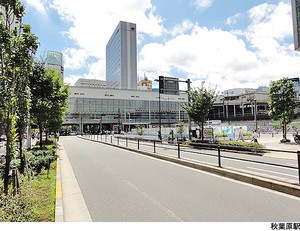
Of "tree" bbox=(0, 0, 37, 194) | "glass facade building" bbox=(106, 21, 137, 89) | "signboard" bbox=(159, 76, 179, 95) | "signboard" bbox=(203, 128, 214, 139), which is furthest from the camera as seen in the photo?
"glass facade building" bbox=(106, 21, 137, 89)

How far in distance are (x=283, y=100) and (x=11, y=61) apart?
28290 mm

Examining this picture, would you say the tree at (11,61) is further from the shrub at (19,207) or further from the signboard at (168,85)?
the signboard at (168,85)

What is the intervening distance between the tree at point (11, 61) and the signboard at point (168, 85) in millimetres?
23038

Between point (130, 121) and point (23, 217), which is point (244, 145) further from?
point (130, 121)

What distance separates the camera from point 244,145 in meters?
17.2

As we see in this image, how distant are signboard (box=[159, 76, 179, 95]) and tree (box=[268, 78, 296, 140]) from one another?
11652 mm

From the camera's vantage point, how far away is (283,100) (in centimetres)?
2622

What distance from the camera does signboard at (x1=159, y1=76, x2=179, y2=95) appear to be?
94.1 ft

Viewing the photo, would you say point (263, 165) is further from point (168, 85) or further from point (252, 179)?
point (168, 85)

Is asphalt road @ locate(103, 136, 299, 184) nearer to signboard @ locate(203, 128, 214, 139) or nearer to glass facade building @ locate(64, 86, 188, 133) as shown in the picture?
signboard @ locate(203, 128, 214, 139)

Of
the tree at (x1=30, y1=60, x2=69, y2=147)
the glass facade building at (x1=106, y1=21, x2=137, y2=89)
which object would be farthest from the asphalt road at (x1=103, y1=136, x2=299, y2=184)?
the glass facade building at (x1=106, y1=21, x2=137, y2=89)

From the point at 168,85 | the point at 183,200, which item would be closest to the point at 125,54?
the point at 168,85
